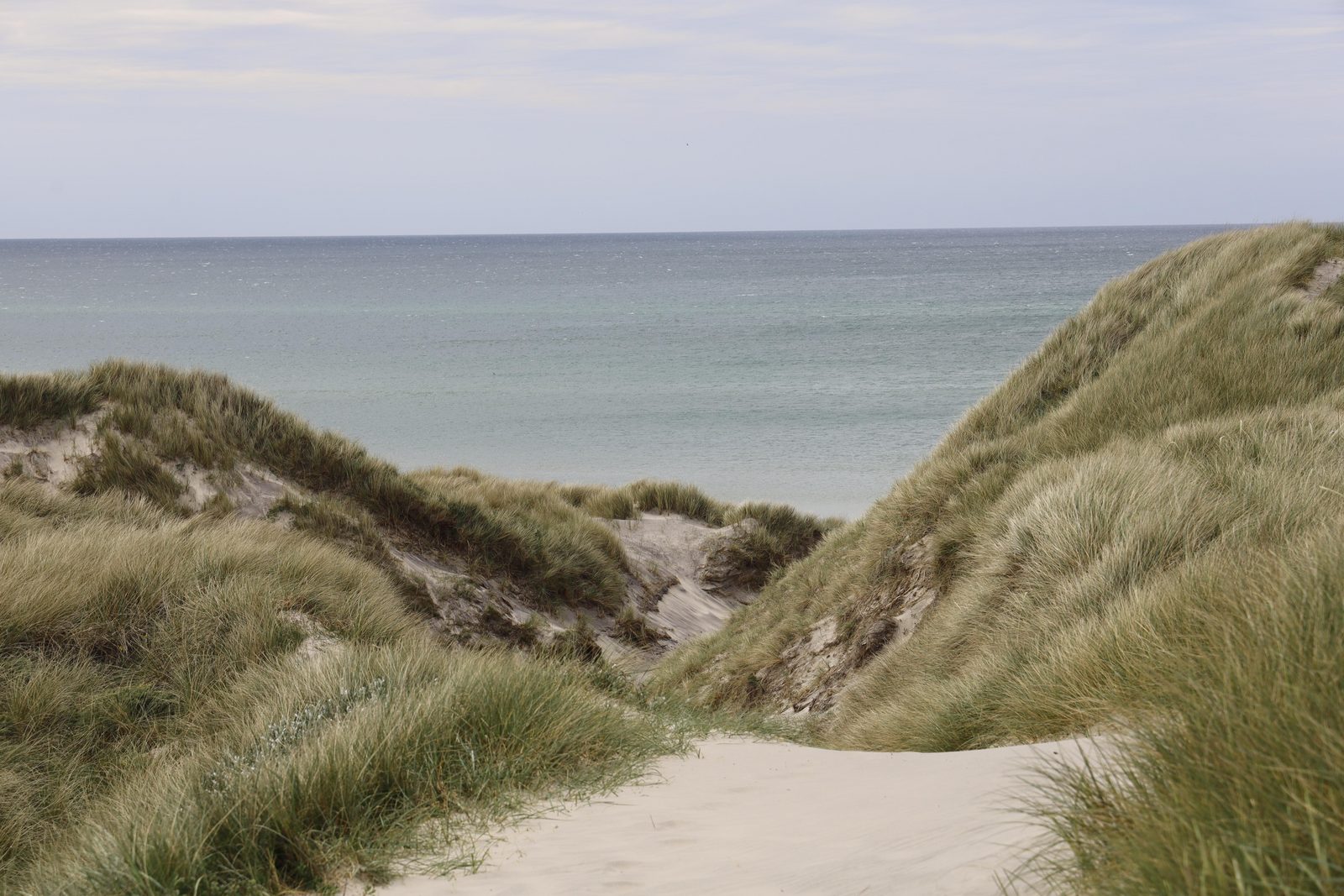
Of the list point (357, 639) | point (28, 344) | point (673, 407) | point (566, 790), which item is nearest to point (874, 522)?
point (357, 639)

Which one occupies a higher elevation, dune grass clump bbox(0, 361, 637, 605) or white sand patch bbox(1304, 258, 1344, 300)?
white sand patch bbox(1304, 258, 1344, 300)

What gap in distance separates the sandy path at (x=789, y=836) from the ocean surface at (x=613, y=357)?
19672 mm

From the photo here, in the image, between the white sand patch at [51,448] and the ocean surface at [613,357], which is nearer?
the white sand patch at [51,448]

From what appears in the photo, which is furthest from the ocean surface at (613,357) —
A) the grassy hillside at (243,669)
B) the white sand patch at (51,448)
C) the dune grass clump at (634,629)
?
the white sand patch at (51,448)

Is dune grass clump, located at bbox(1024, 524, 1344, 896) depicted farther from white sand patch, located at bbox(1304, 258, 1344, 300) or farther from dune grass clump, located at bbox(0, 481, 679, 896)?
white sand patch, located at bbox(1304, 258, 1344, 300)

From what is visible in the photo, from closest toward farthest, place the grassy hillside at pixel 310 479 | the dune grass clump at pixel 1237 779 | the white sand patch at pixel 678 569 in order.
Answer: the dune grass clump at pixel 1237 779 → the grassy hillside at pixel 310 479 → the white sand patch at pixel 678 569

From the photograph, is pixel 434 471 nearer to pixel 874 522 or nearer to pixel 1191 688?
pixel 874 522

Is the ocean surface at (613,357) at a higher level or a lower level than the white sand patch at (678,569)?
higher

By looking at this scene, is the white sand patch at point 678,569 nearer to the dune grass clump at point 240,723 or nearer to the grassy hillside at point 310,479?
the grassy hillside at point 310,479

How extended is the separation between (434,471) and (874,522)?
399 inches

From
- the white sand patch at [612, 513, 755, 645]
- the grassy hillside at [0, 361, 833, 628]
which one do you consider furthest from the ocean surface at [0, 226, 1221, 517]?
the grassy hillside at [0, 361, 833, 628]

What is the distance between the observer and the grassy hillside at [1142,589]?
97.9 inches

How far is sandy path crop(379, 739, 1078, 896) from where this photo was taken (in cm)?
333

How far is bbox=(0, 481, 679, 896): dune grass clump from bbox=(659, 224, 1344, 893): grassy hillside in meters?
2.34
